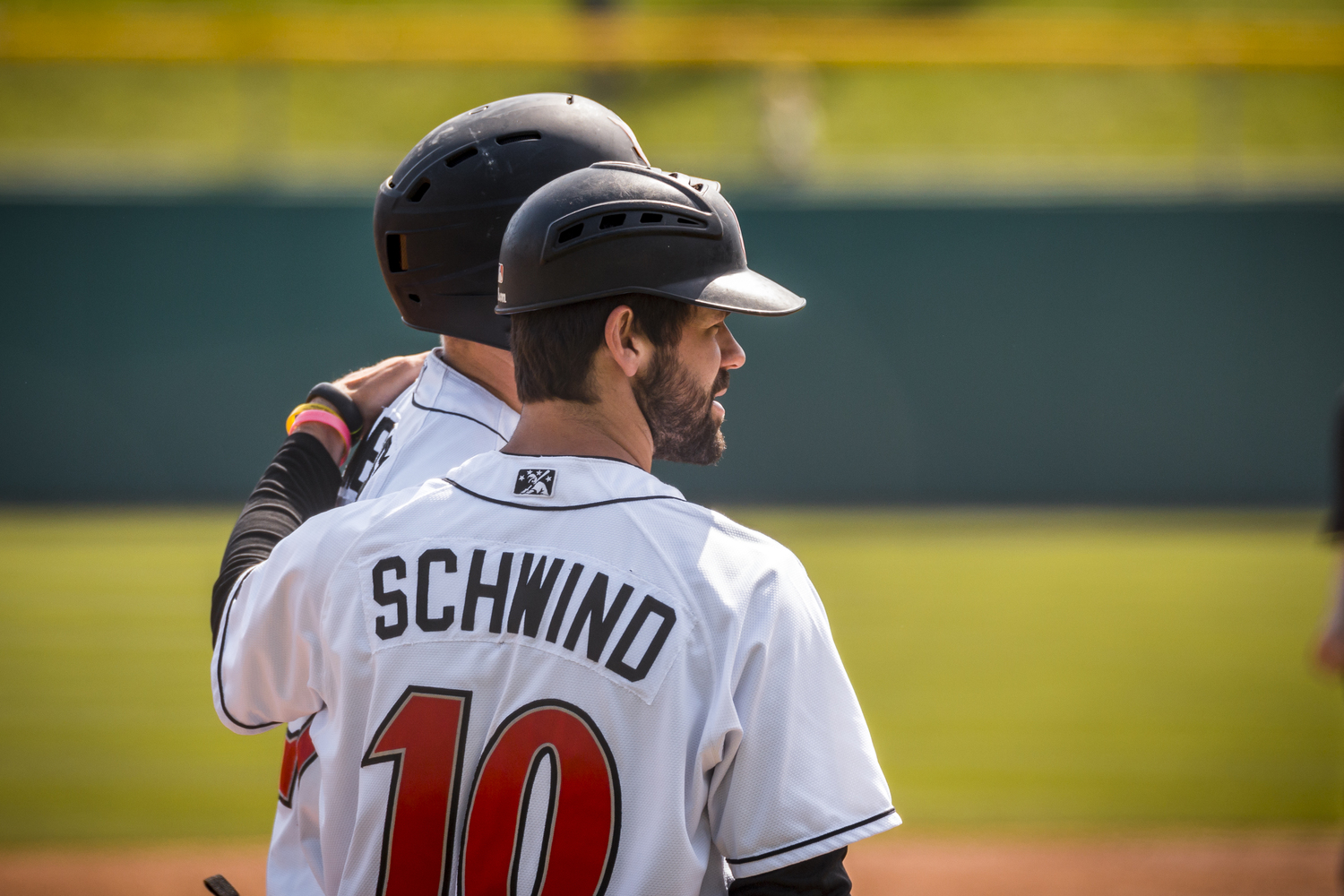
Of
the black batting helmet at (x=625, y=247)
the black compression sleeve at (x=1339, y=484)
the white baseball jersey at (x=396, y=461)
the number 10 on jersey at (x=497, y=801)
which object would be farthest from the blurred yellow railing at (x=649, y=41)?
the number 10 on jersey at (x=497, y=801)

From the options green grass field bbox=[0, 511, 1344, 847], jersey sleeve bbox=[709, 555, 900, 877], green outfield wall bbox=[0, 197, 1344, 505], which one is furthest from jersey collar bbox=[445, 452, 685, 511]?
green outfield wall bbox=[0, 197, 1344, 505]

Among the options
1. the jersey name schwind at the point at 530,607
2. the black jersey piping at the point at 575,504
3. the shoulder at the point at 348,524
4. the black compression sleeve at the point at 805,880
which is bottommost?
the black compression sleeve at the point at 805,880

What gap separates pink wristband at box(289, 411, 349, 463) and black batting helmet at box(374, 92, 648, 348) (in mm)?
242

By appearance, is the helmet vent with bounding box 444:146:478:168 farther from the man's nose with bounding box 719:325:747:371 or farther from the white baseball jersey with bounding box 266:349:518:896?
the man's nose with bounding box 719:325:747:371

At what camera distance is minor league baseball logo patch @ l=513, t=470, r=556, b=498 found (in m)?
1.72

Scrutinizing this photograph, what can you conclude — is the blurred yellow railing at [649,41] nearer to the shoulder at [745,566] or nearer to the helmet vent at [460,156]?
the helmet vent at [460,156]

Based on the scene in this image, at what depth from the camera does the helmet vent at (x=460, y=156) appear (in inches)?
91.2

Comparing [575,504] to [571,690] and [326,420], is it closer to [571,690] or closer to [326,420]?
[571,690]

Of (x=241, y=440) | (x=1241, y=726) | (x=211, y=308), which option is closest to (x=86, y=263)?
(x=211, y=308)

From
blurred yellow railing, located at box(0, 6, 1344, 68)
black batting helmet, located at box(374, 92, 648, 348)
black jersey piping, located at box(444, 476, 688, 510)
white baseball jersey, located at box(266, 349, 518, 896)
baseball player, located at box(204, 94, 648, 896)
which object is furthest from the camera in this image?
blurred yellow railing, located at box(0, 6, 1344, 68)

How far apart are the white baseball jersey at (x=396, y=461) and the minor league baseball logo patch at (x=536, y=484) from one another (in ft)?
1.37

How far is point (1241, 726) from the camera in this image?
7117mm

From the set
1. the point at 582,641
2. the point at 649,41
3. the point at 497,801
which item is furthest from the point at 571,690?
the point at 649,41

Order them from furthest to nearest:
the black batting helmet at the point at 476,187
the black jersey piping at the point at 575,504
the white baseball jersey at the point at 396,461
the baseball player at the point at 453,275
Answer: the black batting helmet at the point at 476,187, the baseball player at the point at 453,275, the white baseball jersey at the point at 396,461, the black jersey piping at the point at 575,504
